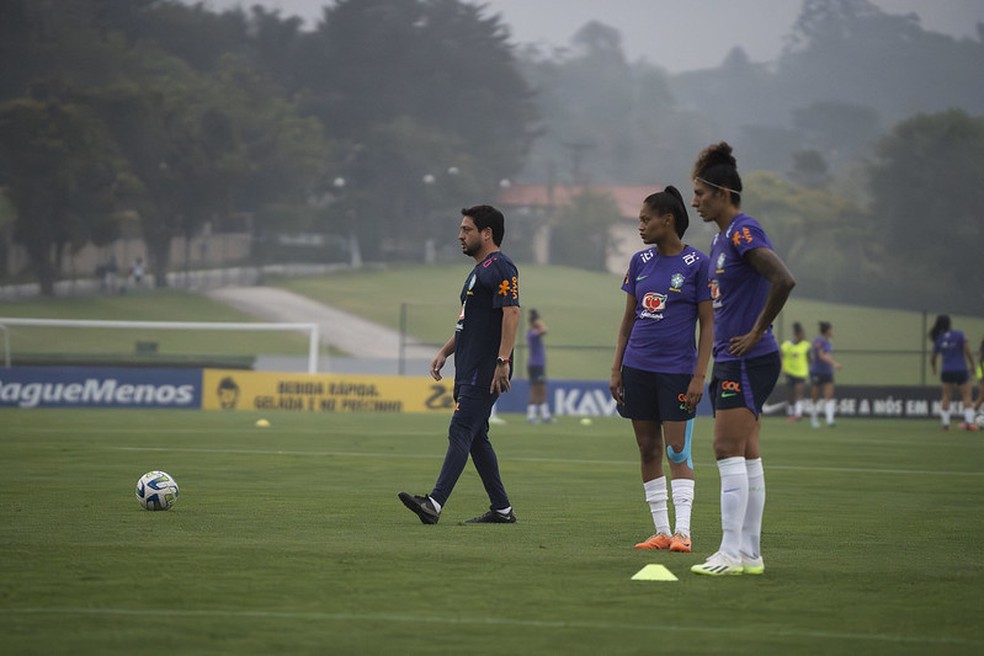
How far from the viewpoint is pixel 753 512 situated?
28.2ft

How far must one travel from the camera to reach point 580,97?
151 m

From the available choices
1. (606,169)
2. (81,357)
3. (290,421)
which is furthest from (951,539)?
(606,169)

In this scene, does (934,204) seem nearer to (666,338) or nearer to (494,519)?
(494,519)

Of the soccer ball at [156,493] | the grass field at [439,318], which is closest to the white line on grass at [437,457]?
the soccer ball at [156,493]

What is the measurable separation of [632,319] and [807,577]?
2206mm

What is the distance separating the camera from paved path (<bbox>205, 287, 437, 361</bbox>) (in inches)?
2680

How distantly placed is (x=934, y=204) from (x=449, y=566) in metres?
82.2

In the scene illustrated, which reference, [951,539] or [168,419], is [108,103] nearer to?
[168,419]

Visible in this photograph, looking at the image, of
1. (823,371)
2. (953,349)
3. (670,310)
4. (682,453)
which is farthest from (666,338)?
(823,371)

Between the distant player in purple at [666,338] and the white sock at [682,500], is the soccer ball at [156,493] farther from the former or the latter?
the white sock at [682,500]

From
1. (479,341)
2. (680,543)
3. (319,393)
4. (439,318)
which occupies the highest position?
(479,341)

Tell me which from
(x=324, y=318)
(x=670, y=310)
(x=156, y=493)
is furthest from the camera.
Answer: (x=324, y=318)

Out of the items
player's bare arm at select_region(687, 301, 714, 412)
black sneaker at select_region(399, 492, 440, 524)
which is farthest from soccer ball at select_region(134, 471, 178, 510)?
player's bare arm at select_region(687, 301, 714, 412)

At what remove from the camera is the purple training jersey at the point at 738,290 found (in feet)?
27.8
